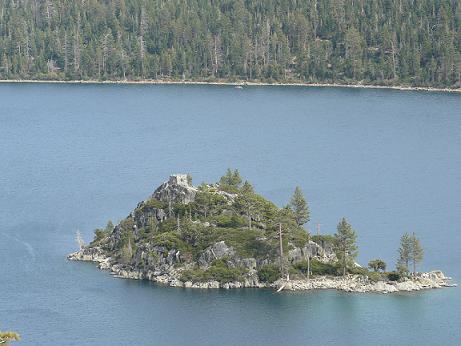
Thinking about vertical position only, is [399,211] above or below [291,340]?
above

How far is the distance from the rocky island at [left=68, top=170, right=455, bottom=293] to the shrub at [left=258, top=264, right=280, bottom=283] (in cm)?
12

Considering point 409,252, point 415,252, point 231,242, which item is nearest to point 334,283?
point 409,252

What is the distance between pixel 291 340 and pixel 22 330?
30.5m

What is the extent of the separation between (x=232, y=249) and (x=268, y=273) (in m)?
5.68

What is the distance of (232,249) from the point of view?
15912 cm

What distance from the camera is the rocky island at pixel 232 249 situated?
513 ft

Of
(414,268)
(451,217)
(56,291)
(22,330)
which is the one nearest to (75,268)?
(56,291)

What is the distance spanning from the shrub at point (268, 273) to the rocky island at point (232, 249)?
0.40ft

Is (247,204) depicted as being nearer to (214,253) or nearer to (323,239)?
(214,253)

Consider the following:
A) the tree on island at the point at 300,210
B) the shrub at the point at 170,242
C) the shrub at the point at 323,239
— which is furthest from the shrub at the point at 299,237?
the shrub at the point at 170,242

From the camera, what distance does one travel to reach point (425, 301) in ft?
498

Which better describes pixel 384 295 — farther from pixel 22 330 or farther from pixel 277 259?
pixel 22 330

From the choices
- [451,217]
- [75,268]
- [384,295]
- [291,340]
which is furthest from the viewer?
[451,217]

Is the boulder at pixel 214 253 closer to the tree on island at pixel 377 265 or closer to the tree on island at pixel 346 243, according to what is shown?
the tree on island at pixel 346 243
